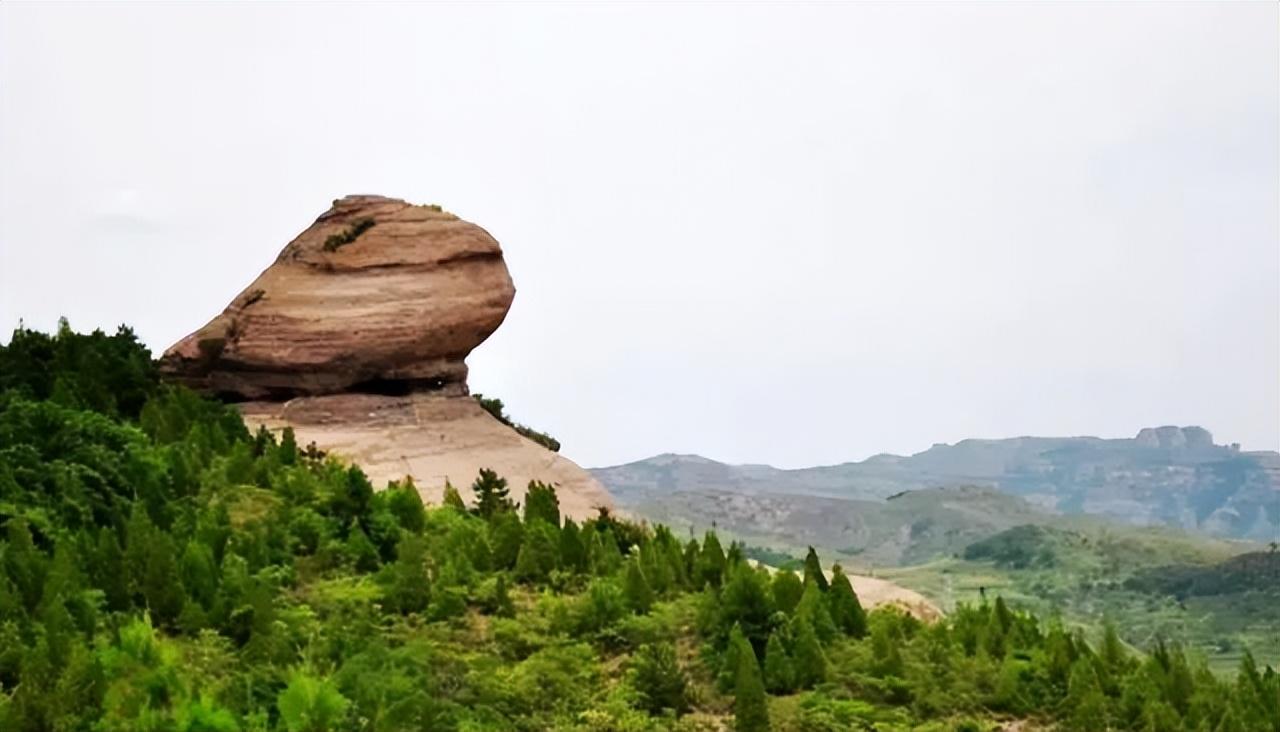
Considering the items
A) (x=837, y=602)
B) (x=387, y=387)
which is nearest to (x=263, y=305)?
(x=387, y=387)

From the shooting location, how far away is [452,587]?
1224 cm

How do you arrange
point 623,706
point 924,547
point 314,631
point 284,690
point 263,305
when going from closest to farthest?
1. point 284,690
2. point 623,706
3. point 314,631
4. point 263,305
5. point 924,547

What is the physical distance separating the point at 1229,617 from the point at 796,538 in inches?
515

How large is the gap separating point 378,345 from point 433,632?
8.83m

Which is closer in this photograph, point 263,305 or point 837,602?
point 837,602

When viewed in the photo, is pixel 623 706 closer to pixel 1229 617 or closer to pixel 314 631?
pixel 314 631

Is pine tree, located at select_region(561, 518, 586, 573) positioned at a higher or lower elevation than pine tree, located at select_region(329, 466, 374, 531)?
lower

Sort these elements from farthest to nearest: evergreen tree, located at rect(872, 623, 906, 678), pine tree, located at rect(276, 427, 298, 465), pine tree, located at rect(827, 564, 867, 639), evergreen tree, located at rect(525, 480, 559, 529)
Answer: pine tree, located at rect(276, 427, 298, 465)
evergreen tree, located at rect(525, 480, 559, 529)
pine tree, located at rect(827, 564, 867, 639)
evergreen tree, located at rect(872, 623, 906, 678)

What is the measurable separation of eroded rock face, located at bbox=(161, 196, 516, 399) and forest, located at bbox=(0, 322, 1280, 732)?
457cm

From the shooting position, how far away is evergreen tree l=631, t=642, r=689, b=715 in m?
10.2

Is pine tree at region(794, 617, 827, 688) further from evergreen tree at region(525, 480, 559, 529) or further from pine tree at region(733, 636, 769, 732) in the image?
evergreen tree at region(525, 480, 559, 529)

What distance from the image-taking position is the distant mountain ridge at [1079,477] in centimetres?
4903

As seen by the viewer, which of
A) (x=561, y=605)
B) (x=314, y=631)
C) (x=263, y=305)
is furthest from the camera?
(x=263, y=305)

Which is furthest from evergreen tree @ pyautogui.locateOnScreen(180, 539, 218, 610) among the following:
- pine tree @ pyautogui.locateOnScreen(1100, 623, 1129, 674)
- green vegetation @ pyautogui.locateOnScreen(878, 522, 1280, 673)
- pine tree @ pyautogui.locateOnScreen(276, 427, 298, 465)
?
green vegetation @ pyautogui.locateOnScreen(878, 522, 1280, 673)
